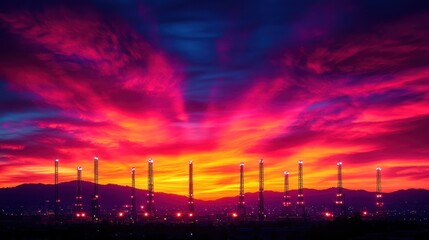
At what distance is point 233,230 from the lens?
111 metres

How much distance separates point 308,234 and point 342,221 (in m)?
10.5

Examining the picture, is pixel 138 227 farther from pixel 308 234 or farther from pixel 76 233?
Answer: pixel 308 234

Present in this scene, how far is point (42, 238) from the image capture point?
92.1 m

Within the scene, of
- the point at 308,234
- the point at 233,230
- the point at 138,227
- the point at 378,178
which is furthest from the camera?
the point at 378,178

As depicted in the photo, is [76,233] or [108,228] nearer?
[76,233]

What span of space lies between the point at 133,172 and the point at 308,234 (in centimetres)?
8022

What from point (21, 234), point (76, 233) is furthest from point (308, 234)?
point (21, 234)

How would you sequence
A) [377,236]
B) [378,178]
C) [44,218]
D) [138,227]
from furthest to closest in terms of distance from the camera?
[44,218], [378,178], [138,227], [377,236]

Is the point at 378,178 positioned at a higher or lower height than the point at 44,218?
higher

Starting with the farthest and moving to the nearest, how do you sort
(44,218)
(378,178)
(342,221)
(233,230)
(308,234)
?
(44,218), (378,178), (233,230), (342,221), (308,234)

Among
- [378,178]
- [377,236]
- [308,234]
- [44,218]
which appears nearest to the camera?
[377,236]

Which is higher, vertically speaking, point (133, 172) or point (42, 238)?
point (133, 172)

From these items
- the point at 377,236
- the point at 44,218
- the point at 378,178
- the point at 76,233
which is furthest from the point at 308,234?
the point at 44,218

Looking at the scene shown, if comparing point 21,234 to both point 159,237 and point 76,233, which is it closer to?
point 76,233
